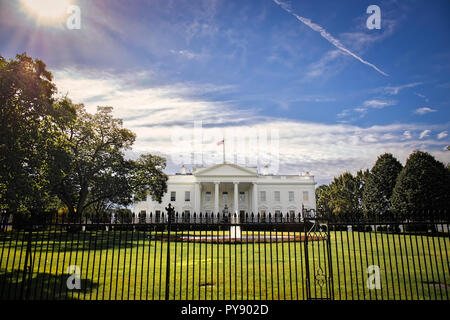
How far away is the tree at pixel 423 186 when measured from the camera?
73.7ft

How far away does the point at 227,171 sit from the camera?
4222 centimetres

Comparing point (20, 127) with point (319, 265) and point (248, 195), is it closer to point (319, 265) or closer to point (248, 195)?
point (319, 265)

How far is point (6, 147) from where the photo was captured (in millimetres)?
10148

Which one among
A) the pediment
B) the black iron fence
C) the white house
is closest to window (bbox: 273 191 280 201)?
the white house

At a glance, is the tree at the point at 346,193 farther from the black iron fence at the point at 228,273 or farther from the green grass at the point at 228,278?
the black iron fence at the point at 228,273

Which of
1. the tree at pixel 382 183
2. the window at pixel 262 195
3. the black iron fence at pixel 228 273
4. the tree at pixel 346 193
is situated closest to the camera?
the black iron fence at pixel 228 273

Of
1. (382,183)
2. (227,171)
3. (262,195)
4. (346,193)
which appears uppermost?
(227,171)

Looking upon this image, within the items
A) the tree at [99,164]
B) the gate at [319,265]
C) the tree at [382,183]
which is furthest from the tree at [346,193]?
the gate at [319,265]

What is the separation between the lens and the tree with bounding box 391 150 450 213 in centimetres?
2245

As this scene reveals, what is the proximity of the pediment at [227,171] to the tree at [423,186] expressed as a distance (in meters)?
21.2

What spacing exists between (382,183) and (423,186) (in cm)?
695

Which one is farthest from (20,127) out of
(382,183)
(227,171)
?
(227,171)
